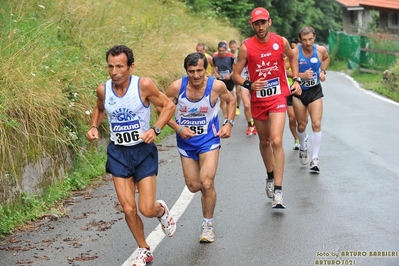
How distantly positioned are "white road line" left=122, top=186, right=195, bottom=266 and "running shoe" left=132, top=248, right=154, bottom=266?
148mm

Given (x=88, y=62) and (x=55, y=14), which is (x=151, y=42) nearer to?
(x=55, y=14)

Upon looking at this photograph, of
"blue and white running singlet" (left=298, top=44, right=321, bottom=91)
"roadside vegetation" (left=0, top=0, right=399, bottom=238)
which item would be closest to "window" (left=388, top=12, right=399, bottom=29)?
"roadside vegetation" (left=0, top=0, right=399, bottom=238)

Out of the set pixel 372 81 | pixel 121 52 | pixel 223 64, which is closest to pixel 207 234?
pixel 121 52

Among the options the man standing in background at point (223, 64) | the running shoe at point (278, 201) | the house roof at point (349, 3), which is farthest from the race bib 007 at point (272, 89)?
the house roof at point (349, 3)

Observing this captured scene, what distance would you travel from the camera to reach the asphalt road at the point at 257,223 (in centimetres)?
720

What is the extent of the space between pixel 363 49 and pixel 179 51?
17.8 m

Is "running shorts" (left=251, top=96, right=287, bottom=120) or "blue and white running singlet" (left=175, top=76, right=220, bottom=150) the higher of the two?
"blue and white running singlet" (left=175, top=76, right=220, bottom=150)

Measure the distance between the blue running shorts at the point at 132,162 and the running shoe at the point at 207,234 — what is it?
0.93m

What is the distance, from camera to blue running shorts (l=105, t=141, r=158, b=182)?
23.6ft

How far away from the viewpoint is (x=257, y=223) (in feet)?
27.8

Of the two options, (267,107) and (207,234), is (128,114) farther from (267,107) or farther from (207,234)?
(267,107)

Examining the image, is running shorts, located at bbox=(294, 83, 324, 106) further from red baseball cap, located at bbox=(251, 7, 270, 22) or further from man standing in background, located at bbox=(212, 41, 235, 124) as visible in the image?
man standing in background, located at bbox=(212, 41, 235, 124)

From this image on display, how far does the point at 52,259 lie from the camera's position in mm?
7289

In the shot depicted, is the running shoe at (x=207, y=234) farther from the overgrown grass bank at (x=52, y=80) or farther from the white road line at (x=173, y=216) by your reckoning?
the overgrown grass bank at (x=52, y=80)
